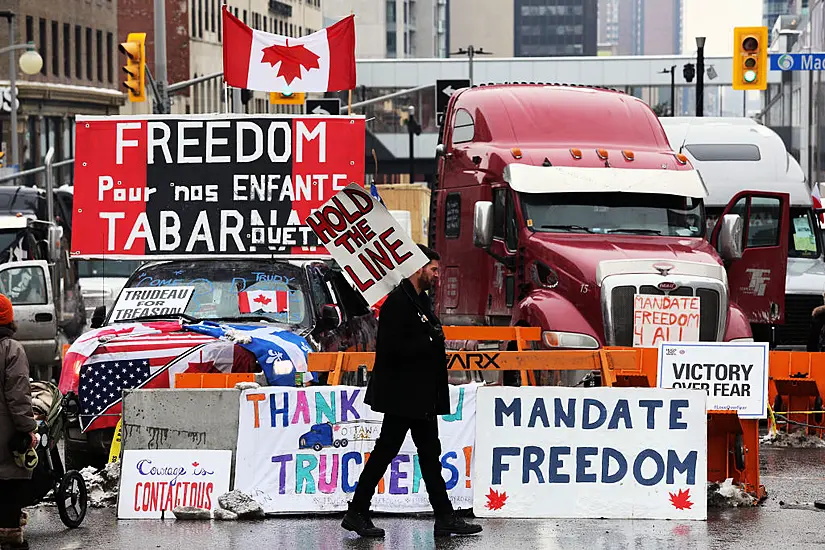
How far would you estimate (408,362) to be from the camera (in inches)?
407

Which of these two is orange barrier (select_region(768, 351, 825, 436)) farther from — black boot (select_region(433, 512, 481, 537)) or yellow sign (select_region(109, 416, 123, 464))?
yellow sign (select_region(109, 416, 123, 464))

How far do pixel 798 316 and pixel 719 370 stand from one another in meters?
9.04

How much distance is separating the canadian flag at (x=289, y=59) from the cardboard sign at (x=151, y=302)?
17.9 ft

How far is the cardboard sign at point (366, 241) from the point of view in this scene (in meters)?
11.0

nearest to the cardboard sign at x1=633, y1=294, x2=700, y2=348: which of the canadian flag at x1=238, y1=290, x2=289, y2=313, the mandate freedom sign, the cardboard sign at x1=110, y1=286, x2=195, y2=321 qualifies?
the mandate freedom sign

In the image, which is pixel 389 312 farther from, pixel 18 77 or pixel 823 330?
pixel 18 77

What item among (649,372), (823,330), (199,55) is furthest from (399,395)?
(199,55)

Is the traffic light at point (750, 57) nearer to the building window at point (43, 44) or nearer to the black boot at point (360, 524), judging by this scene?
the black boot at point (360, 524)

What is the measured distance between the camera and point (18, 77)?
64250 millimetres

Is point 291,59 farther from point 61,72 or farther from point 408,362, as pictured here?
point 61,72

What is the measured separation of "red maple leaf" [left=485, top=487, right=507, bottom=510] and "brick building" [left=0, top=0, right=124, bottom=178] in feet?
164

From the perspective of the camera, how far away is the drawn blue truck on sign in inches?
453

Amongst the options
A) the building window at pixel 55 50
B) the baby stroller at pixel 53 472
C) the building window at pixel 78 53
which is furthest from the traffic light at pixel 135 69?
the building window at pixel 78 53

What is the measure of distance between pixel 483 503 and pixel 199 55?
264ft
